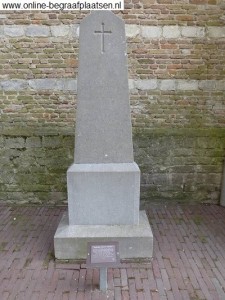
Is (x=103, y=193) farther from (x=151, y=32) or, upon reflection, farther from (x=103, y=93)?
(x=151, y=32)

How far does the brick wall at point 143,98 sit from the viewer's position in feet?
15.8

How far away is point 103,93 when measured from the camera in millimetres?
3375


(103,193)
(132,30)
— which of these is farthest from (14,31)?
(103,193)

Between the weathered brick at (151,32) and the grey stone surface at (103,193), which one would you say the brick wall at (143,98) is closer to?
the weathered brick at (151,32)

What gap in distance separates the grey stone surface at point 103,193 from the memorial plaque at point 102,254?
573 millimetres

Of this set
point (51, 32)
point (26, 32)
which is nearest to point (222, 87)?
point (51, 32)

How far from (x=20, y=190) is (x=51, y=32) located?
9.45ft

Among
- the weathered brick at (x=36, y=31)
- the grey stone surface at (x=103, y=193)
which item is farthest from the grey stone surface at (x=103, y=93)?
the weathered brick at (x=36, y=31)

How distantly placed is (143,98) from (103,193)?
7.47 ft

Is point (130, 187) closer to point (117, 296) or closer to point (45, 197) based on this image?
point (117, 296)

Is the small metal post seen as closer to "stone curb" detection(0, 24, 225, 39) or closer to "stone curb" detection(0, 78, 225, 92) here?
"stone curb" detection(0, 78, 225, 92)

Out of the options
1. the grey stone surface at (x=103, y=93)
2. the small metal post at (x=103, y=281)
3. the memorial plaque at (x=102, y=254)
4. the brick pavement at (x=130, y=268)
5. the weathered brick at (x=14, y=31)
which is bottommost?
the brick pavement at (x=130, y=268)

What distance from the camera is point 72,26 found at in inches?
189

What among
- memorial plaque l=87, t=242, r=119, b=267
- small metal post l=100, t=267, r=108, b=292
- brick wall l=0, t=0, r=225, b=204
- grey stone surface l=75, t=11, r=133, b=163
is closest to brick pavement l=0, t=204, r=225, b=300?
small metal post l=100, t=267, r=108, b=292
